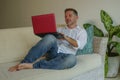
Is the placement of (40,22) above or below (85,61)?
above

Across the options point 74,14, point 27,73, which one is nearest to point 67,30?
point 74,14

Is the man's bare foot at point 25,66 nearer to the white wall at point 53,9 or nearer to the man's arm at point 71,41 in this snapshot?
the man's arm at point 71,41

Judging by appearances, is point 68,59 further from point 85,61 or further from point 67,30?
point 67,30

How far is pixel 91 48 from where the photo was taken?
102 inches

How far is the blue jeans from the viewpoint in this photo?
2.07 m

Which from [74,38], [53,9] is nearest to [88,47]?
[74,38]

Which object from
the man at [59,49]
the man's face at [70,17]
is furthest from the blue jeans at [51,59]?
the man's face at [70,17]

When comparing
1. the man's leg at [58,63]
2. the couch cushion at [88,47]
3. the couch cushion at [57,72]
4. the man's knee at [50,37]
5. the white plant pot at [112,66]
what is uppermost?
the man's knee at [50,37]

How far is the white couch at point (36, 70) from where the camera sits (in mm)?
1953

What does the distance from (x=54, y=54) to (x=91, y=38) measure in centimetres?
56

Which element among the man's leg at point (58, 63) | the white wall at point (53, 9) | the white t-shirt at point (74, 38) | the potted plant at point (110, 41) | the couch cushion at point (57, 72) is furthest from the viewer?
the white wall at point (53, 9)

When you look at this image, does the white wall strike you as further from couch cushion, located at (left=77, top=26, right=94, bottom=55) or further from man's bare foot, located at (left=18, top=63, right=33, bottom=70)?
man's bare foot, located at (left=18, top=63, right=33, bottom=70)

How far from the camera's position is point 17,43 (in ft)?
8.06

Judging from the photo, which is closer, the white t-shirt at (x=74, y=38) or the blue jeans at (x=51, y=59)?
the blue jeans at (x=51, y=59)
